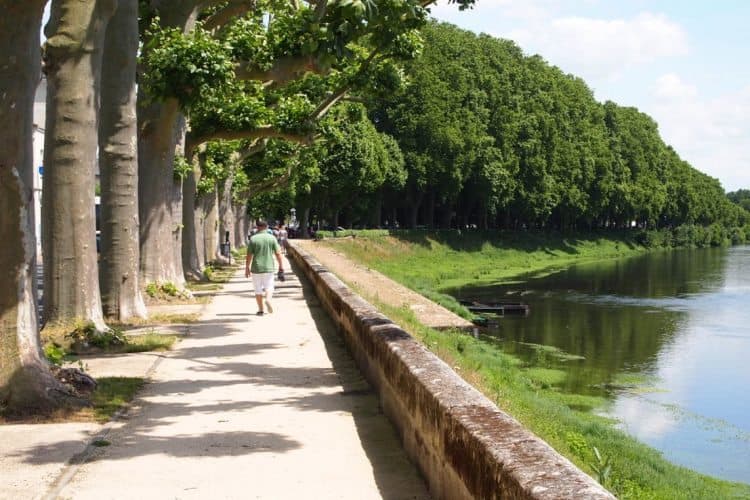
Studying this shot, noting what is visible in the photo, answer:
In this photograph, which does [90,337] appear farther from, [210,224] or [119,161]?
[210,224]

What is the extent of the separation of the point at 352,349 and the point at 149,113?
9032 mm

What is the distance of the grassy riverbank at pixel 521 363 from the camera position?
36.1 feet

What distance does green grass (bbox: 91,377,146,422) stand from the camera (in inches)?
365

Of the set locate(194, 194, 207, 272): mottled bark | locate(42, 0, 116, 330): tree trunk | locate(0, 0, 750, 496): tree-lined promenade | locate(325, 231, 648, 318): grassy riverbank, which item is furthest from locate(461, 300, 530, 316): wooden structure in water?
locate(42, 0, 116, 330): tree trunk

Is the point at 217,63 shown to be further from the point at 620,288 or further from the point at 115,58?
the point at 620,288

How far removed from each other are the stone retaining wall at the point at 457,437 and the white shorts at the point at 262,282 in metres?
8.60

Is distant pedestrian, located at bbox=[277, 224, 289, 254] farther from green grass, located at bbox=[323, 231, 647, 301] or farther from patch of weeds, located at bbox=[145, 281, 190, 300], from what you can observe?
patch of weeds, located at bbox=[145, 281, 190, 300]

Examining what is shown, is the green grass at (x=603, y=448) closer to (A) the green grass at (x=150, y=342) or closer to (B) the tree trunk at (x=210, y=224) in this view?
(A) the green grass at (x=150, y=342)

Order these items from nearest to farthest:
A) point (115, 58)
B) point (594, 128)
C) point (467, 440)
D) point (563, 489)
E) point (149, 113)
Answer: point (563, 489) < point (467, 440) < point (115, 58) < point (149, 113) < point (594, 128)

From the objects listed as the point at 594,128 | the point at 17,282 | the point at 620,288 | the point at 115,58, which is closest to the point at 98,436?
the point at 17,282

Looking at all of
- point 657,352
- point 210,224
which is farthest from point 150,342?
point 210,224

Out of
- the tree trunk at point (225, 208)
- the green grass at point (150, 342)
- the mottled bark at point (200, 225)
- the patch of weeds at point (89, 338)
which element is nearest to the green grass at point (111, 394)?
the patch of weeds at point (89, 338)

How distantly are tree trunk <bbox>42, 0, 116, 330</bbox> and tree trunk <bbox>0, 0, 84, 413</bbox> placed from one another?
292 centimetres

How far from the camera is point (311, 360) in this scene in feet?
42.2
